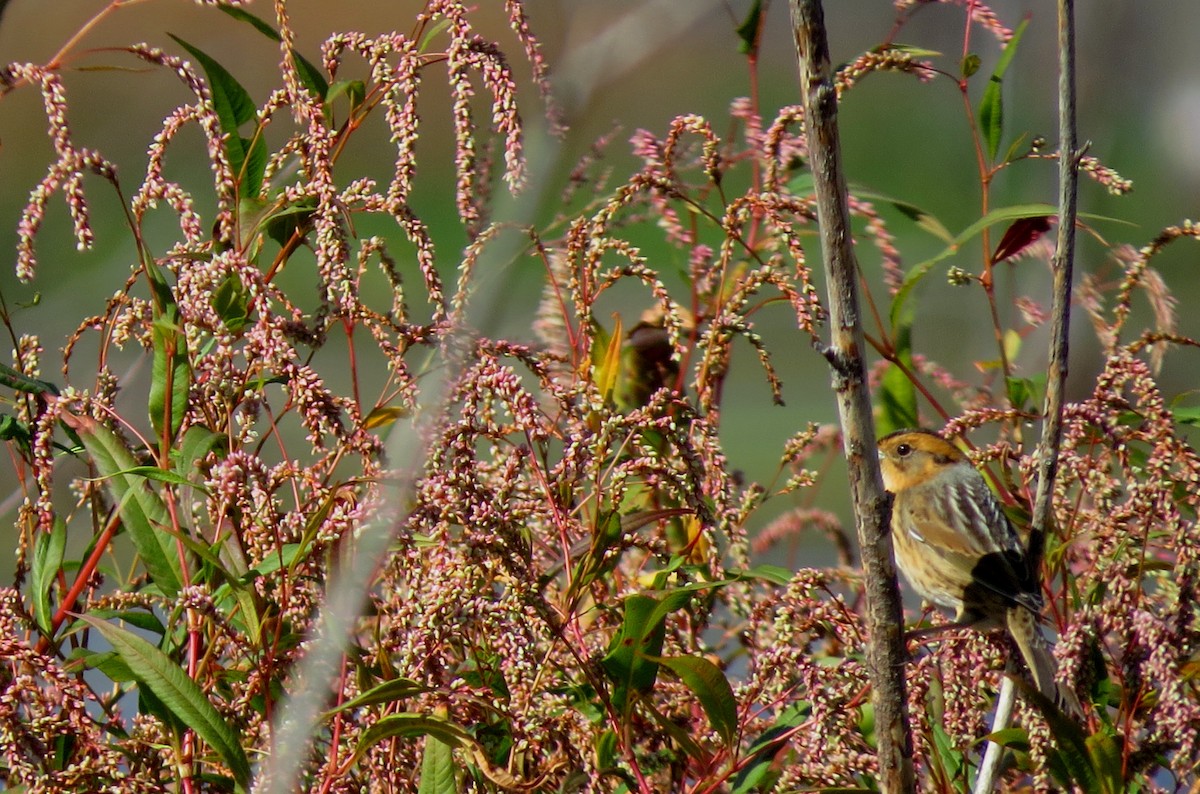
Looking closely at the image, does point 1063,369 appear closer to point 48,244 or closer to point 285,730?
point 285,730

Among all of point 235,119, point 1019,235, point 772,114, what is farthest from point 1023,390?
point 772,114

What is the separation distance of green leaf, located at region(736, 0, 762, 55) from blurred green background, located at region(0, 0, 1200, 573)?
38.6 inches

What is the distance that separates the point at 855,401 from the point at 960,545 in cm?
139

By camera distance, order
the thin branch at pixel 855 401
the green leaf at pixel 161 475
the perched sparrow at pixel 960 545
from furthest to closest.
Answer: the perched sparrow at pixel 960 545, the green leaf at pixel 161 475, the thin branch at pixel 855 401

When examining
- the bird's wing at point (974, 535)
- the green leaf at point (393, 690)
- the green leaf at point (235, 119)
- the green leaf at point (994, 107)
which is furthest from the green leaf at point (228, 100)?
the bird's wing at point (974, 535)

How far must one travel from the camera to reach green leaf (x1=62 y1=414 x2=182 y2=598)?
135 centimetres

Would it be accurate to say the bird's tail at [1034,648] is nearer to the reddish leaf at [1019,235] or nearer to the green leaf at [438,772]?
the reddish leaf at [1019,235]

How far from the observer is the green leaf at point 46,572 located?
54.6 inches

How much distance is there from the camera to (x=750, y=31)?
1.95 meters

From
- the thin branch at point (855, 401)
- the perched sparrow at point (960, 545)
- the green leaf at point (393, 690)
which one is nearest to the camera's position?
the thin branch at point (855, 401)

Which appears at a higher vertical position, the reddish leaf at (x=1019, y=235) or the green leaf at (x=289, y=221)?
the reddish leaf at (x=1019, y=235)

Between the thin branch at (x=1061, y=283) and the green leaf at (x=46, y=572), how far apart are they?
36.4 inches

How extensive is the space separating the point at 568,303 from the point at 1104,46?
362 cm

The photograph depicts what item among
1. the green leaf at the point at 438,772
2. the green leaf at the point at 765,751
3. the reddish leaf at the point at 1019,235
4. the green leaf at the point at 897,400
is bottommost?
the green leaf at the point at 438,772
